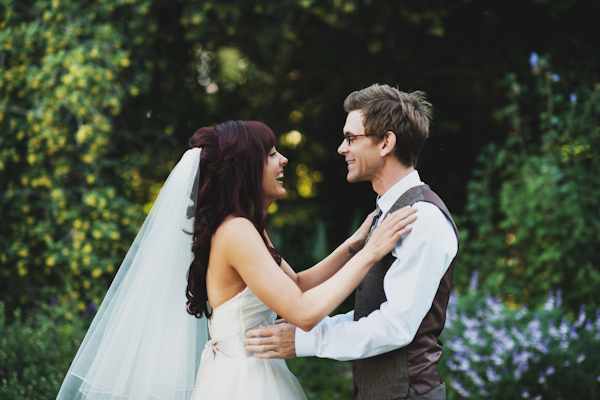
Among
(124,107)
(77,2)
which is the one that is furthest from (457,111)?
(77,2)

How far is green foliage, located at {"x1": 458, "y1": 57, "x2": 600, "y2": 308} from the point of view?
508 centimetres

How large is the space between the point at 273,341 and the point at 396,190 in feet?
2.67

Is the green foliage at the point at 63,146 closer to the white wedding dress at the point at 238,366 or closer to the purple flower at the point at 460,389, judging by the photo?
the white wedding dress at the point at 238,366

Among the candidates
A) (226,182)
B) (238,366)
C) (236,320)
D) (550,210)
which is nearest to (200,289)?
(236,320)

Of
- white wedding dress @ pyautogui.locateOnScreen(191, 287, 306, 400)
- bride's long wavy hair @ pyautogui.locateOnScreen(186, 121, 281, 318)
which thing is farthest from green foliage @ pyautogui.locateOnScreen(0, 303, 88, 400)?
bride's long wavy hair @ pyautogui.locateOnScreen(186, 121, 281, 318)

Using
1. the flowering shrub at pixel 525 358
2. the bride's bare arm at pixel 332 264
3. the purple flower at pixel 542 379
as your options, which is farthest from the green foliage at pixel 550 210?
the bride's bare arm at pixel 332 264

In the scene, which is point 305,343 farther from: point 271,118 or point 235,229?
point 271,118

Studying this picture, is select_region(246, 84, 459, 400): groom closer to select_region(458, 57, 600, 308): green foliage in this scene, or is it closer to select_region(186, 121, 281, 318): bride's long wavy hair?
select_region(186, 121, 281, 318): bride's long wavy hair

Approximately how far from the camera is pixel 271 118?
25.6ft

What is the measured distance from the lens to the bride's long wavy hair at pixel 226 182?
2.35 meters

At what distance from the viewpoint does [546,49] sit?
19.7 feet

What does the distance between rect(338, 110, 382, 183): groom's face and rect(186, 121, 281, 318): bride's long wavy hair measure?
1.15 feet

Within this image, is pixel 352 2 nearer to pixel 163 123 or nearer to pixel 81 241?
pixel 163 123

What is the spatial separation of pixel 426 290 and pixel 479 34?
17.8 ft
